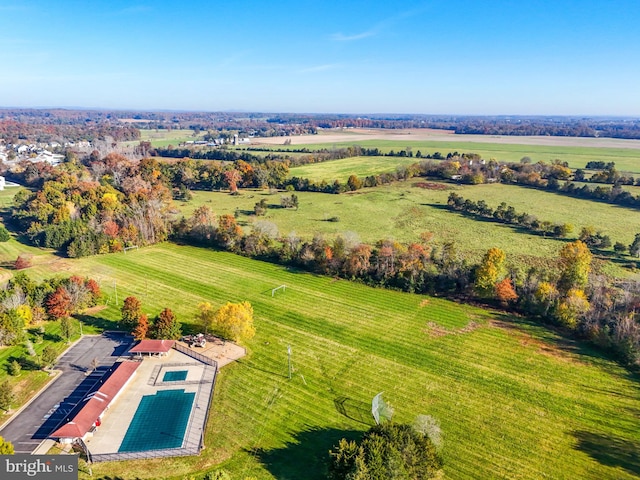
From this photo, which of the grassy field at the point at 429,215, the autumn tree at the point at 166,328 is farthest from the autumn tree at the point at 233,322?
the grassy field at the point at 429,215

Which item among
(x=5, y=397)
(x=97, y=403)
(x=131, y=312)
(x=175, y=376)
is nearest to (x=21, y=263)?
(x=131, y=312)

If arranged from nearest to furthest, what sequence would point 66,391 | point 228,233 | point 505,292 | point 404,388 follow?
point 66,391 → point 404,388 → point 505,292 → point 228,233

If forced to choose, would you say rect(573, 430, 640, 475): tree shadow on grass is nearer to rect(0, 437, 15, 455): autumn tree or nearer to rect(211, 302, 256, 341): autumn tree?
rect(211, 302, 256, 341): autumn tree

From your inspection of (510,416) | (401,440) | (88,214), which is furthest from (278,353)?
(88,214)

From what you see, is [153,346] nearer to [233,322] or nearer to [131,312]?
[131,312]

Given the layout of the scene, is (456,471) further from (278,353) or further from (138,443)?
(138,443)

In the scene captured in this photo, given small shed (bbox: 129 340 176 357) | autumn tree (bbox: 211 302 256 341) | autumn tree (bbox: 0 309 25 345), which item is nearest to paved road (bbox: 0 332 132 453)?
small shed (bbox: 129 340 176 357)
